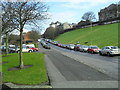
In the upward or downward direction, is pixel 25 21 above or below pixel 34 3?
below

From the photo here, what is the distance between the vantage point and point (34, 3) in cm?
1225

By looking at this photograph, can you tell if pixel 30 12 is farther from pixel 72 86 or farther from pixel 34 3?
pixel 72 86

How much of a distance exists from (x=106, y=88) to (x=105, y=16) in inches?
4264

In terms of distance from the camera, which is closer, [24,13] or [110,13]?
[24,13]

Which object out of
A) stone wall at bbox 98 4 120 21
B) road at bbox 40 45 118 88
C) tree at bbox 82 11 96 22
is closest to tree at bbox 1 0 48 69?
road at bbox 40 45 118 88

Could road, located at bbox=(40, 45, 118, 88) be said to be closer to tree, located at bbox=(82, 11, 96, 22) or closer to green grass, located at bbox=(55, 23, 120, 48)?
green grass, located at bbox=(55, 23, 120, 48)

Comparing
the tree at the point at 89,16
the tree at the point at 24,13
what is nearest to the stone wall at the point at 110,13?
the tree at the point at 89,16

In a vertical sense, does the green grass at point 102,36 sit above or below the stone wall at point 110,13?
below

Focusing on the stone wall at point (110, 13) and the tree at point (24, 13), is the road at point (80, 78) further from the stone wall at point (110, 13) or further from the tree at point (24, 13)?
the stone wall at point (110, 13)

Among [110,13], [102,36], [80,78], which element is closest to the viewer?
[80,78]

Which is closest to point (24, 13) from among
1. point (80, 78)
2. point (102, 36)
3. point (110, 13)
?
point (80, 78)

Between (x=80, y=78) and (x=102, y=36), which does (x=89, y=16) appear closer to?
(x=102, y=36)

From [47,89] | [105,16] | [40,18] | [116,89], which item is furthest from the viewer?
[105,16]

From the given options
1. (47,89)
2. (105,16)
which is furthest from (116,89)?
(105,16)
